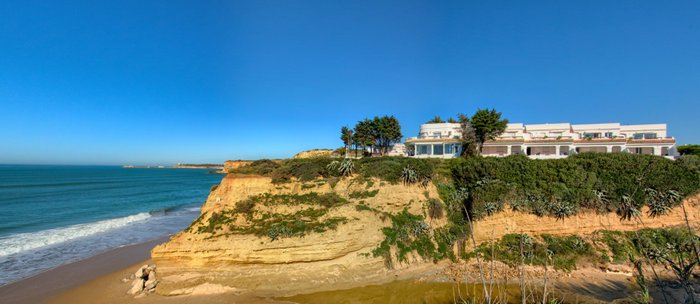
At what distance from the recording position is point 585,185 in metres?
21.7

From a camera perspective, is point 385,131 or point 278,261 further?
point 385,131

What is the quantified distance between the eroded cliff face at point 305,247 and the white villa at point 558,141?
12393 mm

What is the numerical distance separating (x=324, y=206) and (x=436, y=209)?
350 inches

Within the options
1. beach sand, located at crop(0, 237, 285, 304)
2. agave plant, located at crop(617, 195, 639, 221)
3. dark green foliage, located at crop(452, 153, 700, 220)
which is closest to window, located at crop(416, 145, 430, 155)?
dark green foliage, located at crop(452, 153, 700, 220)

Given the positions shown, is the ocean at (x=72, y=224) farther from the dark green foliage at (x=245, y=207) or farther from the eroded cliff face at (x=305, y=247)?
the dark green foliage at (x=245, y=207)

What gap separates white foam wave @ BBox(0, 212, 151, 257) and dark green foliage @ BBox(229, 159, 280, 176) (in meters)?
17.1

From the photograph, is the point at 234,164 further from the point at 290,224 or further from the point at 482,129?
the point at 482,129

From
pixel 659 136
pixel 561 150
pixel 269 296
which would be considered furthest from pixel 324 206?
pixel 659 136

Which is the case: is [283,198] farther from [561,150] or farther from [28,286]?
[561,150]

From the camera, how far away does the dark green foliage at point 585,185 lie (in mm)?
20953

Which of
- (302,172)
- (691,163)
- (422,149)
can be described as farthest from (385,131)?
(691,163)

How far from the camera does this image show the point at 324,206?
2180 centimetres

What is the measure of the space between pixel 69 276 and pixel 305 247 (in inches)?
645

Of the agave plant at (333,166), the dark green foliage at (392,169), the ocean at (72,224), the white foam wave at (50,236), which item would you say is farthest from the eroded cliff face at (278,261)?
the white foam wave at (50,236)
